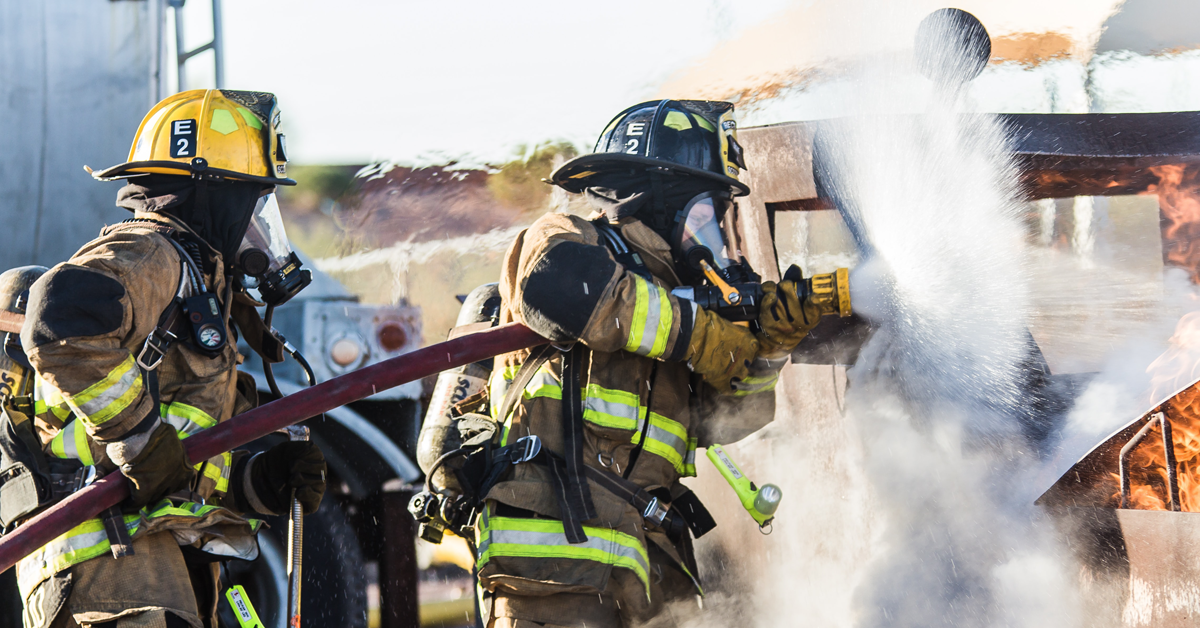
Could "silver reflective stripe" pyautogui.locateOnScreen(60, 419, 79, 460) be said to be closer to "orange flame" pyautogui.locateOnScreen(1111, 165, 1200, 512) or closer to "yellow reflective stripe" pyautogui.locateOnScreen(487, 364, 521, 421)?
"yellow reflective stripe" pyautogui.locateOnScreen(487, 364, 521, 421)

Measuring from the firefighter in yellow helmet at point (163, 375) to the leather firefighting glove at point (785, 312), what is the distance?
1886 millimetres

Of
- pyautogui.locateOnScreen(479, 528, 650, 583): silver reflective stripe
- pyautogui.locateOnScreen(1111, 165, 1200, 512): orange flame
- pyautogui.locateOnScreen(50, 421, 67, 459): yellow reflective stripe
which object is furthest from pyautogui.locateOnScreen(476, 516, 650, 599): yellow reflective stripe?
pyautogui.locateOnScreen(1111, 165, 1200, 512): orange flame

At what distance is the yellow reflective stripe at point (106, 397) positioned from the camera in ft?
9.46

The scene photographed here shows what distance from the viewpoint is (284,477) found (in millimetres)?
3924

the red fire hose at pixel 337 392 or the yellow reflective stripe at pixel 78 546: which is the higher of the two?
the red fire hose at pixel 337 392

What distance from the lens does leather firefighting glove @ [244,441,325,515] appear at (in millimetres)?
3887

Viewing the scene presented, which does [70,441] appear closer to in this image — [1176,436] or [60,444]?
[60,444]

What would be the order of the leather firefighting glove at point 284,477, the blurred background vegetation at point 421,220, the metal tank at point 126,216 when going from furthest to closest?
the blurred background vegetation at point 421,220
the metal tank at point 126,216
the leather firefighting glove at point 284,477

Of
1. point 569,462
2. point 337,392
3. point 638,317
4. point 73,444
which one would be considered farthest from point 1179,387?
point 73,444

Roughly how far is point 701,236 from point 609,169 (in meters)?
0.45

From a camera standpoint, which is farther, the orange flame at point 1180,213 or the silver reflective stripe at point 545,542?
the orange flame at point 1180,213

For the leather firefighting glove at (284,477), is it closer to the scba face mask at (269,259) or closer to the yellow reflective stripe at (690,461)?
the scba face mask at (269,259)

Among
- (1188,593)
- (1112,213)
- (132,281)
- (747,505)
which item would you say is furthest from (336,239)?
(1188,593)

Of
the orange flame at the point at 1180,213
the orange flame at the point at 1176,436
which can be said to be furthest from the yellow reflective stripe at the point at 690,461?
the orange flame at the point at 1180,213
